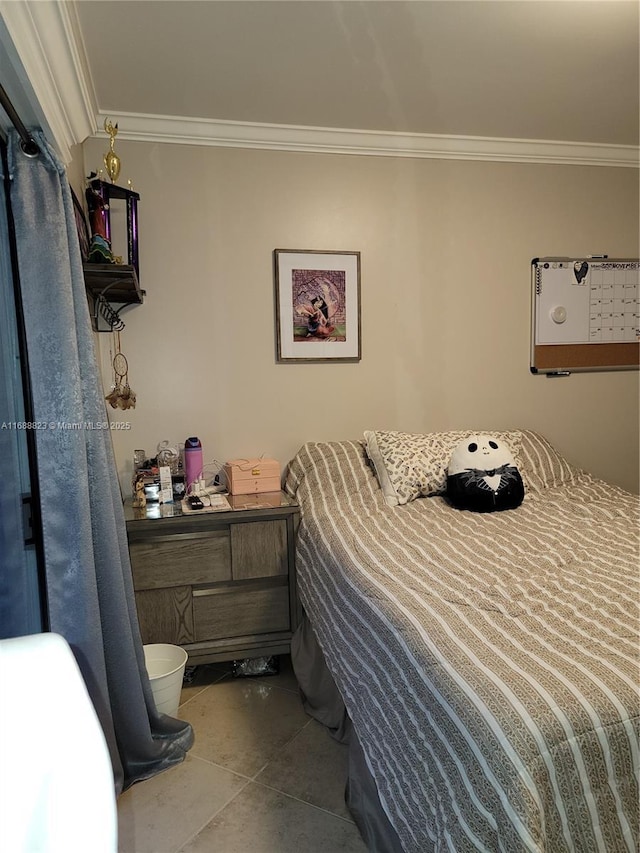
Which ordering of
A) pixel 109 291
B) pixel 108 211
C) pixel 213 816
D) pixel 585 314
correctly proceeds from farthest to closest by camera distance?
pixel 585 314 < pixel 109 291 < pixel 108 211 < pixel 213 816

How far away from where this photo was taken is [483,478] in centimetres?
234

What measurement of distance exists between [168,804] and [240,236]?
2.30 meters

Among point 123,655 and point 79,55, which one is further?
point 79,55

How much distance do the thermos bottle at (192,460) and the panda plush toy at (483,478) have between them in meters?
1.15

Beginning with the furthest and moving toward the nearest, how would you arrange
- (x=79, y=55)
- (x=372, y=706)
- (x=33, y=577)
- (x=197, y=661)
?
(x=197, y=661)
(x=79, y=55)
(x=33, y=577)
(x=372, y=706)

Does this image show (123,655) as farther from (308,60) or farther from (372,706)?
(308,60)

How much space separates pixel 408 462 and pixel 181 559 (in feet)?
3.52

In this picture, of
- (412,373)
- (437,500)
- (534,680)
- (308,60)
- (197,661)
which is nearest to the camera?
(534,680)

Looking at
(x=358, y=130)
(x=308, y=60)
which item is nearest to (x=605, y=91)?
(x=358, y=130)

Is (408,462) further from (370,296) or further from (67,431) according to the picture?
(67,431)

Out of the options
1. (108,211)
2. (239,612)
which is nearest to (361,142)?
(108,211)

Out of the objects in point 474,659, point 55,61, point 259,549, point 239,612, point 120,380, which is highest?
point 55,61

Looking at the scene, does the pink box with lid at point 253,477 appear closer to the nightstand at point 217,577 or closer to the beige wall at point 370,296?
the nightstand at point 217,577

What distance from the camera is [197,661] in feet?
7.42
